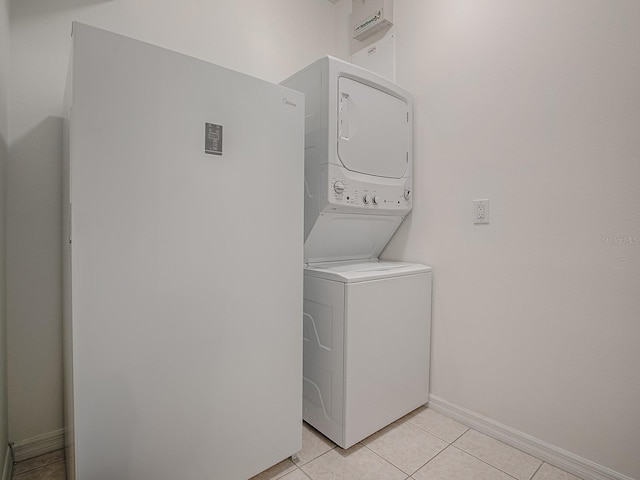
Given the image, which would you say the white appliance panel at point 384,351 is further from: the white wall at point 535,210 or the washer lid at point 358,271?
the white wall at point 535,210

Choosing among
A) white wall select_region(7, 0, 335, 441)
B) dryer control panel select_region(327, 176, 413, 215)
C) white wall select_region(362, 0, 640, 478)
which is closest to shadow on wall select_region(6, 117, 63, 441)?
white wall select_region(7, 0, 335, 441)

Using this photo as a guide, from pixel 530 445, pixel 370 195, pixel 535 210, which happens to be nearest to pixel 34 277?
pixel 370 195

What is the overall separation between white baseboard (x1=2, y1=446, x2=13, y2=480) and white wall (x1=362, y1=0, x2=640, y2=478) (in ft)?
6.46

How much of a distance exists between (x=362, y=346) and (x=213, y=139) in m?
1.08

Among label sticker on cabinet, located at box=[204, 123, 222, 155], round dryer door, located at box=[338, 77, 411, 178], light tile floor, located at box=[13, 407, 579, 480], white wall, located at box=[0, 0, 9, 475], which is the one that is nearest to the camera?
label sticker on cabinet, located at box=[204, 123, 222, 155]

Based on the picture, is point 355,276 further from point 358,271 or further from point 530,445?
point 530,445

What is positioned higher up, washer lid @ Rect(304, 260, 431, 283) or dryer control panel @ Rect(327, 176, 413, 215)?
dryer control panel @ Rect(327, 176, 413, 215)

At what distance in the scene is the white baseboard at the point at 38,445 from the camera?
1.40 m

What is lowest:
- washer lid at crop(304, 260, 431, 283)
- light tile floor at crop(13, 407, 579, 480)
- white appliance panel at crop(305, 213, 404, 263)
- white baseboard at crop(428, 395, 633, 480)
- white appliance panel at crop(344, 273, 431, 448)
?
light tile floor at crop(13, 407, 579, 480)

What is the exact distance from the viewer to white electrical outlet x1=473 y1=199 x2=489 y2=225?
166cm

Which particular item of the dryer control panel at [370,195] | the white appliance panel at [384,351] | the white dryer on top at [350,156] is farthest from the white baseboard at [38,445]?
the dryer control panel at [370,195]

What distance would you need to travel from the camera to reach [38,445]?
144cm

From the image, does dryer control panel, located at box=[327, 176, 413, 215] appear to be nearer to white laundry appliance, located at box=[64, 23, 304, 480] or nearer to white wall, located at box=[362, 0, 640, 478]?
white wall, located at box=[362, 0, 640, 478]

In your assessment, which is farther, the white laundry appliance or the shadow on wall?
the shadow on wall
